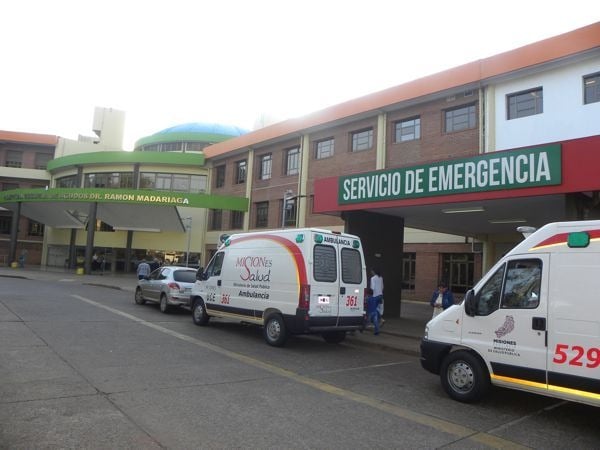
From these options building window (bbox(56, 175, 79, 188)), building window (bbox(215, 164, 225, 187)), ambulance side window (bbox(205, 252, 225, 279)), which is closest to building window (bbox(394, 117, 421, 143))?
ambulance side window (bbox(205, 252, 225, 279))

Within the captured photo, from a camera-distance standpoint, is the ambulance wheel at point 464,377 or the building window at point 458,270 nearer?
the ambulance wheel at point 464,377

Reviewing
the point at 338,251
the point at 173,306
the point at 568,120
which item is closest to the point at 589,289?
the point at 338,251

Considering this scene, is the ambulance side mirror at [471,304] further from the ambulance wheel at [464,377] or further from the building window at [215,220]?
the building window at [215,220]

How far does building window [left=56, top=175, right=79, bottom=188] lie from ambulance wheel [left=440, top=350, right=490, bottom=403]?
139 ft

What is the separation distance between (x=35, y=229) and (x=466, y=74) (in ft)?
144

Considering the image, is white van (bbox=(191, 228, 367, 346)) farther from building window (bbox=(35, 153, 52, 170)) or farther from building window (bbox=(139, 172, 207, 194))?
building window (bbox=(35, 153, 52, 170))

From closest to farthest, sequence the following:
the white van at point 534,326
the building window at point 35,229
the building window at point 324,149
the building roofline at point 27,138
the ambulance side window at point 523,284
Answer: the white van at point 534,326, the ambulance side window at point 523,284, the building window at point 324,149, the building window at point 35,229, the building roofline at point 27,138

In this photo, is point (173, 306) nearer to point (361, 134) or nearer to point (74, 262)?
point (361, 134)

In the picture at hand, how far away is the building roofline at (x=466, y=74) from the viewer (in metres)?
17.8

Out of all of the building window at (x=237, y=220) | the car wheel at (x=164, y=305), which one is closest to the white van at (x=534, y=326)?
the car wheel at (x=164, y=305)

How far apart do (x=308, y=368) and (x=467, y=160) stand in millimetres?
5995

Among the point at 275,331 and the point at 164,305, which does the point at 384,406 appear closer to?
the point at 275,331

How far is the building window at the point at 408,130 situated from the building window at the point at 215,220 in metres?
17.4

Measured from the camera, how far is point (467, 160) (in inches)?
422
